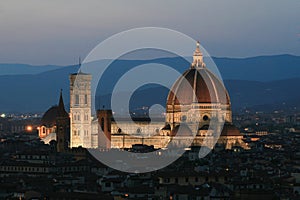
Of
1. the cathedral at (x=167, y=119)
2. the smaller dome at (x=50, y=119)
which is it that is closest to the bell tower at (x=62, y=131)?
the cathedral at (x=167, y=119)

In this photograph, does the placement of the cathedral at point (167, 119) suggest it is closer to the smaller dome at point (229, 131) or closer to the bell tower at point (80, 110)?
the bell tower at point (80, 110)

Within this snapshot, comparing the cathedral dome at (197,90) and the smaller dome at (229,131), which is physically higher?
the cathedral dome at (197,90)

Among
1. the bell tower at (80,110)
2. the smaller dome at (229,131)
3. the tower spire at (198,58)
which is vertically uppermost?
the tower spire at (198,58)

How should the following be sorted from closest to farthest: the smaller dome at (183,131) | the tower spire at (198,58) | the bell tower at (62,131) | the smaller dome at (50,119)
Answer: the bell tower at (62,131) → the smaller dome at (183,131) → the tower spire at (198,58) → the smaller dome at (50,119)

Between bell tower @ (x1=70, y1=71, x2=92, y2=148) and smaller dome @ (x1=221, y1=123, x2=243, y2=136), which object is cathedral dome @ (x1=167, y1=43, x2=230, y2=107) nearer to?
smaller dome @ (x1=221, y1=123, x2=243, y2=136)

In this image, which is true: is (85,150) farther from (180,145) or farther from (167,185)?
(167,185)

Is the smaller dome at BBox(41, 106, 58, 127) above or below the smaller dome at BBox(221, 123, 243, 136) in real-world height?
above

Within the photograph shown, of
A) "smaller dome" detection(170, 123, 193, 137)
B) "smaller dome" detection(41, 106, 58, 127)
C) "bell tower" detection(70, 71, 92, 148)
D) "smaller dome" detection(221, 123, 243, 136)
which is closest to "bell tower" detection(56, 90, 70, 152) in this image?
"bell tower" detection(70, 71, 92, 148)

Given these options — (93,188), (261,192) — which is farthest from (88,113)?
(261,192)
